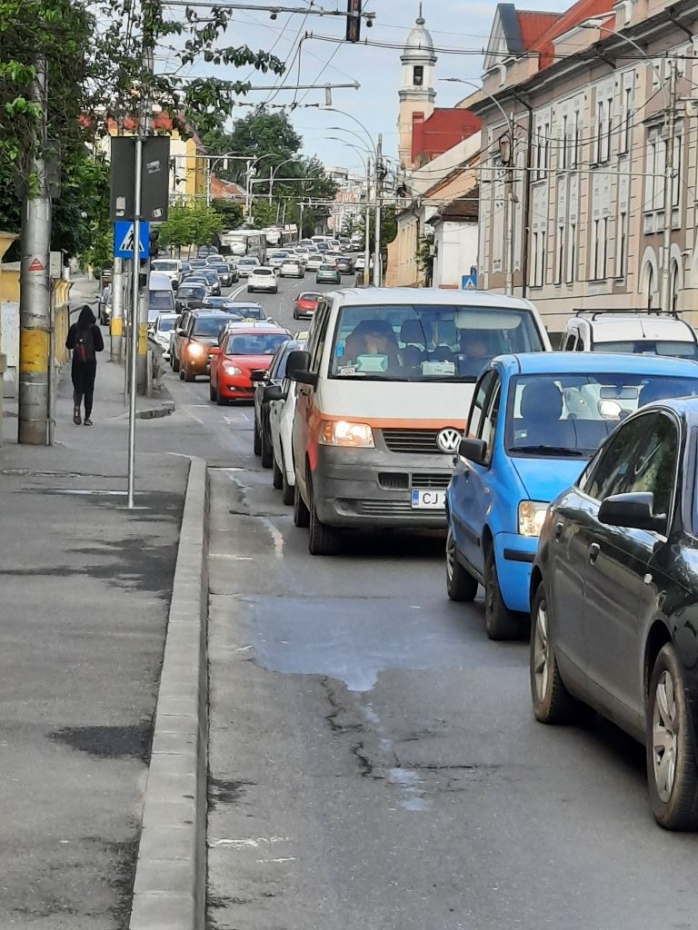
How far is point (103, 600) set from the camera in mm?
11383

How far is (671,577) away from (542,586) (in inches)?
86.1

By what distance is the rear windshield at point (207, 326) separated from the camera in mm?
53112

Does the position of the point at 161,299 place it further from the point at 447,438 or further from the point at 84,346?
the point at 447,438

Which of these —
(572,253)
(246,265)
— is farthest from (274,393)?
(246,265)

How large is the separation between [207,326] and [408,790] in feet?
153

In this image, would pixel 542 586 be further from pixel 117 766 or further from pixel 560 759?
pixel 117 766

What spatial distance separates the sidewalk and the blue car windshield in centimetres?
238

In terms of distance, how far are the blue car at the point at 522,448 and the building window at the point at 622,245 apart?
174 ft

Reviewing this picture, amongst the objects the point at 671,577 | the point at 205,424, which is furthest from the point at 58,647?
the point at 205,424

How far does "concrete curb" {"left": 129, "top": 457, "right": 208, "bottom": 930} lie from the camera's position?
508 cm

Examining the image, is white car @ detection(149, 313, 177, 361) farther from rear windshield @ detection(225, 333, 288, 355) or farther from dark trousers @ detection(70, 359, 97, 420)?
dark trousers @ detection(70, 359, 97, 420)

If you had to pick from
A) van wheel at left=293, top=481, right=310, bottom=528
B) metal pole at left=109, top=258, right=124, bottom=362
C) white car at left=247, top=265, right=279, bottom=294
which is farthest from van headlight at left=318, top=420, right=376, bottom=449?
white car at left=247, top=265, right=279, bottom=294

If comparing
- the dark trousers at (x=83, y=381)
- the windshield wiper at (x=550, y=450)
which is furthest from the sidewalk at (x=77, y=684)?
the dark trousers at (x=83, y=381)

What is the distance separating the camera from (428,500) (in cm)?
1458
